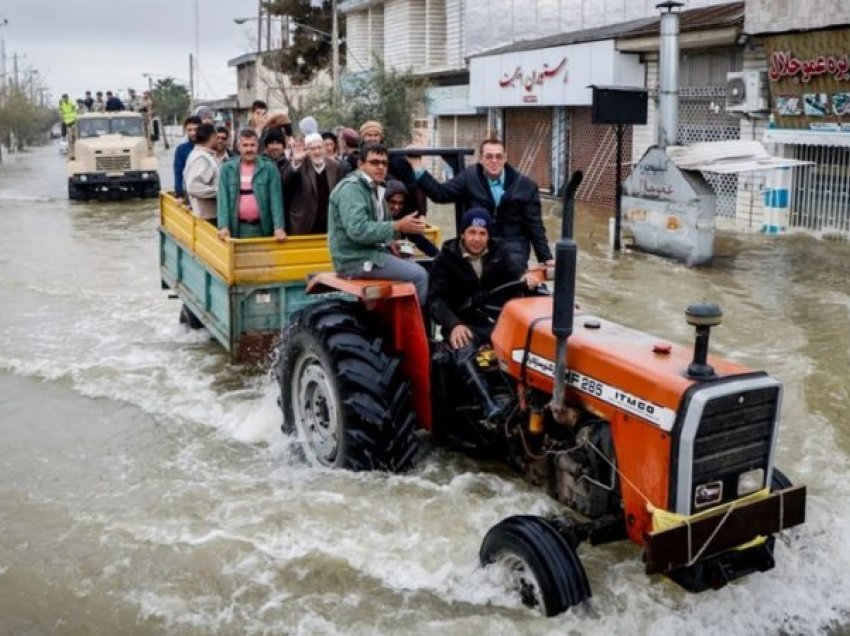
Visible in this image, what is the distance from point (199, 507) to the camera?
5.32 meters

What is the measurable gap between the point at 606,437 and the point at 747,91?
13.3 m

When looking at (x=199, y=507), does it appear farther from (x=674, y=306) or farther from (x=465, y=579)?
(x=674, y=306)

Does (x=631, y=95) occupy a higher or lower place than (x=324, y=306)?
higher

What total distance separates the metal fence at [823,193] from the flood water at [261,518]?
6.22 metres

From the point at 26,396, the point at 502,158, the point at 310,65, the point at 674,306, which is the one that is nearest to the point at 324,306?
the point at 502,158

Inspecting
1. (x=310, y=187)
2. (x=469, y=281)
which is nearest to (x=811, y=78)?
(x=310, y=187)

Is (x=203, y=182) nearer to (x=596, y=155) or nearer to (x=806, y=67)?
(x=806, y=67)

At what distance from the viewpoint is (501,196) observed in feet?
20.6

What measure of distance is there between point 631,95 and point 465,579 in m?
10.6

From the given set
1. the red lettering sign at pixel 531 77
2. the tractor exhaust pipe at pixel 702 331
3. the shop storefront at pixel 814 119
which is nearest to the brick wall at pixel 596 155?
the red lettering sign at pixel 531 77

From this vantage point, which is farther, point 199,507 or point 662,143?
point 662,143

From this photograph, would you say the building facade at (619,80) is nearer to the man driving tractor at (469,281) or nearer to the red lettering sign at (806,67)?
the red lettering sign at (806,67)

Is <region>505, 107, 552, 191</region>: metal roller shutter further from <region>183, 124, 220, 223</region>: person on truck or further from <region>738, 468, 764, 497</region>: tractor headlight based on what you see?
<region>738, 468, 764, 497</region>: tractor headlight

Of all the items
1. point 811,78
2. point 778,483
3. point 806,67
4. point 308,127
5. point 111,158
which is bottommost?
point 778,483
